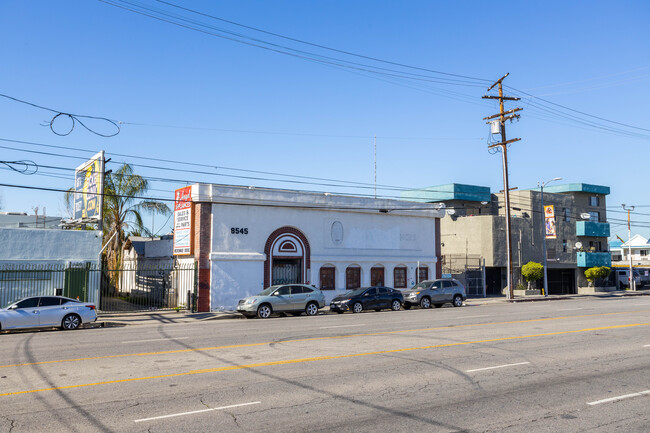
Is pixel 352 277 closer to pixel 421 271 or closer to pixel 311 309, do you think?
pixel 421 271

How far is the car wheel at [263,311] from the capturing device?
25.6m

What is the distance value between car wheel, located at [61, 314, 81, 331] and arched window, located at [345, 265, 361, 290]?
17.7 metres

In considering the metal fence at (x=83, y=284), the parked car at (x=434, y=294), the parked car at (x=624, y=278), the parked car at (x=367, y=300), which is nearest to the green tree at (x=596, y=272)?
the parked car at (x=624, y=278)

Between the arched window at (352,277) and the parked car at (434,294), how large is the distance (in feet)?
14.1

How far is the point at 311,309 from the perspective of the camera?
27109 mm

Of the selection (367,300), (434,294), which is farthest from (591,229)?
(367,300)

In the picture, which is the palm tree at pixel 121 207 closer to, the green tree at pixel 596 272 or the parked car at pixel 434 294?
the parked car at pixel 434 294

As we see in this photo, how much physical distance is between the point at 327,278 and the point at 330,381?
24.0 metres

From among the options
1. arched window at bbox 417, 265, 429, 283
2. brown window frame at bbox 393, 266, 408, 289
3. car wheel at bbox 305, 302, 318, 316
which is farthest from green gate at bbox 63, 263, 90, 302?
arched window at bbox 417, 265, 429, 283

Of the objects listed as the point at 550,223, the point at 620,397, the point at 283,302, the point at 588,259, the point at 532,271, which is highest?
the point at 550,223

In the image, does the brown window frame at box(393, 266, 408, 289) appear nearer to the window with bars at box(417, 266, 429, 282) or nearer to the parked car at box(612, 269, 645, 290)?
the window with bars at box(417, 266, 429, 282)

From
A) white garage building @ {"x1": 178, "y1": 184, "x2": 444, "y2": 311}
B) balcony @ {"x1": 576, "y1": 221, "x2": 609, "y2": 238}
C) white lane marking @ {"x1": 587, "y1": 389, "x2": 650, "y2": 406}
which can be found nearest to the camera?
white lane marking @ {"x1": 587, "y1": 389, "x2": 650, "y2": 406}

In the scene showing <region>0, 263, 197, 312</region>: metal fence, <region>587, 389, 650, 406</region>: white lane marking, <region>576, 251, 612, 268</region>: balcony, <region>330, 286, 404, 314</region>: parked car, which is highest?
<region>576, 251, 612, 268</region>: balcony

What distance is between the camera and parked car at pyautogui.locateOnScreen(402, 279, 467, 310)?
31375mm
